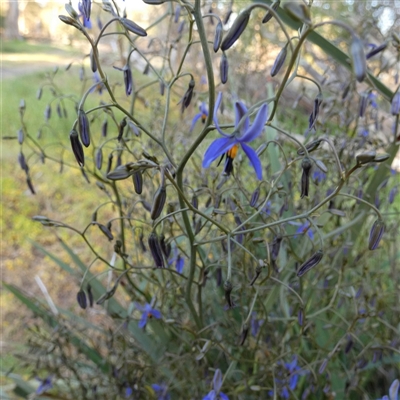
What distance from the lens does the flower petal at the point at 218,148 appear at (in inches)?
14.1

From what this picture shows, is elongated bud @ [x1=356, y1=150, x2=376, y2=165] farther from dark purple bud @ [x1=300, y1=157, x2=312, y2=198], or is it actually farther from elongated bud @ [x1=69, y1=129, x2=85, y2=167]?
elongated bud @ [x1=69, y1=129, x2=85, y2=167]

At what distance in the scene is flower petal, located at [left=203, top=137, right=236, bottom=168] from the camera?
0.36m

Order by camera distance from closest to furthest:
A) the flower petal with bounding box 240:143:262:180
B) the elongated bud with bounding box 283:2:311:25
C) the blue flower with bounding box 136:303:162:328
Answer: the elongated bud with bounding box 283:2:311:25
the flower petal with bounding box 240:143:262:180
the blue flower with bounding box 136:303:162:328

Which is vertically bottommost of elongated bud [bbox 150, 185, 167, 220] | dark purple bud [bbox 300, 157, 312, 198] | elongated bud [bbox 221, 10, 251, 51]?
elongated bud [bbox 150, 185, 167, 220]

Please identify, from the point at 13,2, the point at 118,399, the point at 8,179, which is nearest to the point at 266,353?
the point at 118,399

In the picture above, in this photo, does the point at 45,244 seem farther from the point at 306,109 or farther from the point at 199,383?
the point at 306,109

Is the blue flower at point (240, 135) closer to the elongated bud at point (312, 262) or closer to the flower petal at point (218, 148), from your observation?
the flower petal at point (218, 148)

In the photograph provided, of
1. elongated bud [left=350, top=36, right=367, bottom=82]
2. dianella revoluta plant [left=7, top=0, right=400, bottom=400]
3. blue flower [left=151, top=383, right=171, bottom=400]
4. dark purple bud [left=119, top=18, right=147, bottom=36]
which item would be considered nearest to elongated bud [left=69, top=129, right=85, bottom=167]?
dianella revoluta plant [left=7, top=0, right=400, bottom=400]

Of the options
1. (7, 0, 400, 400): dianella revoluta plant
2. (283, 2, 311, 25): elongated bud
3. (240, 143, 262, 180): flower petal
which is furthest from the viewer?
(7, 0, 400, 400): dianella revoluta plant

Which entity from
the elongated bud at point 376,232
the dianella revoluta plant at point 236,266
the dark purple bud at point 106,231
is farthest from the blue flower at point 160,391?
the elongated bud at point 376,232

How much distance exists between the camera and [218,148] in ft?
1.19

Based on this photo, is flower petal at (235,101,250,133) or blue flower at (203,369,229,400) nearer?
flower petal at (235,101,250,133)

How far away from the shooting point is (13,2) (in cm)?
269

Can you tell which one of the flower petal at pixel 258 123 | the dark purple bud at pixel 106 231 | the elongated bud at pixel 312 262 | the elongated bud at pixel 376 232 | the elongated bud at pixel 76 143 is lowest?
the dark purple bud at pixel 106 231
